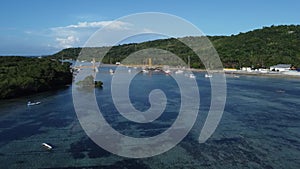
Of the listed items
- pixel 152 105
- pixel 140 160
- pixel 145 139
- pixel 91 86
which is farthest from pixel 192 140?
pixel 91 86

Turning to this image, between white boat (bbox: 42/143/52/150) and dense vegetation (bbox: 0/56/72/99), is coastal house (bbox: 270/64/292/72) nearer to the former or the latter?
dense vegetation (bbox: 0/56/72/99)

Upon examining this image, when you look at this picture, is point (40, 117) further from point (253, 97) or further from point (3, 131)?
point (253, 97)

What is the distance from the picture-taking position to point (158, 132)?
7.81 metres

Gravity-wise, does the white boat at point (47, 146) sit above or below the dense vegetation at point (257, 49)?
below

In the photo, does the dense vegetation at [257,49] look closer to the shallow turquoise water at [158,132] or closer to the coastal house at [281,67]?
the coastal house at [281,67]

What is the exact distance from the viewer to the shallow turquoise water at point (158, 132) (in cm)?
580

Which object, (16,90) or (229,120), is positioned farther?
(16,90)

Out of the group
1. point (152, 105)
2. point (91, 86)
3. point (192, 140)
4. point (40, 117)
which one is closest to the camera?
point (192, 140)

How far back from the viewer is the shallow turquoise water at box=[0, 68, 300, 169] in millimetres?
5797

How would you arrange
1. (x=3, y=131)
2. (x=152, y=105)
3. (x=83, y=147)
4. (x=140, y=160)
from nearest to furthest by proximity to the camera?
(x=140, y=160) < (x=83, y=147) < (x=3, y=131) < (x=152, y=105)

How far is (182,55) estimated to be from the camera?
3709 centimetres

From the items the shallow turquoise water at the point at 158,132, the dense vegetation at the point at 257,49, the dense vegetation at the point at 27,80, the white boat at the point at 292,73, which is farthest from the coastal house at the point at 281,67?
the dense vegetation at the point at 27,80

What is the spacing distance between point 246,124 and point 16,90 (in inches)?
406

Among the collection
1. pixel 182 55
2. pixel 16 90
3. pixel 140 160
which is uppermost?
pixel 182 55
